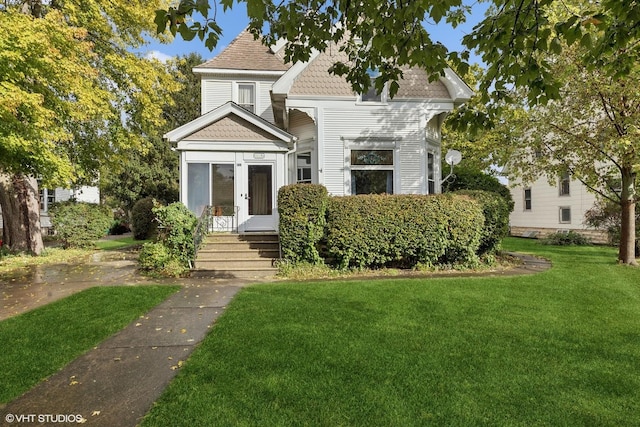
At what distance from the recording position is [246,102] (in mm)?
15453

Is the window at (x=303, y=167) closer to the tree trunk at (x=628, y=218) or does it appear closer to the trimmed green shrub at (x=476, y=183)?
the trimmed green shrub at (x=476, y=183)

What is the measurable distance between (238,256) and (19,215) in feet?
30.3

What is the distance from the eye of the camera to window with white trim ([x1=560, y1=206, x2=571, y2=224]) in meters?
18.7

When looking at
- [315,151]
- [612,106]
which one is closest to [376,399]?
[315,151]

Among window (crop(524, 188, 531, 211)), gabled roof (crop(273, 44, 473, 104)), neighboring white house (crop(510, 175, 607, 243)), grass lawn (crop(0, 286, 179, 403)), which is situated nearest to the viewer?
grass lawn (crop(0, 286, 179, 403))

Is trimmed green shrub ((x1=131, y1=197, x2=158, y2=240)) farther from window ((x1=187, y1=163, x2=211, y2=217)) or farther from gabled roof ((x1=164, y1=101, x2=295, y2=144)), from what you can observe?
gabled roof ((x1=164, y1=101, x2=295, y2=144))

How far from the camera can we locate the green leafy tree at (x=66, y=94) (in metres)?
8.61

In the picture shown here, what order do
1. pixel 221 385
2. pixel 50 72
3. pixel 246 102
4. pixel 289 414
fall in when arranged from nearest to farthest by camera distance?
pixel 289 414 < pixel 221 385 < pixel 50 72 < pixel 246 102

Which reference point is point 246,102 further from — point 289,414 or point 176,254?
point 289,414

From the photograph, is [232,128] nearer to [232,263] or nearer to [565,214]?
[232,263]

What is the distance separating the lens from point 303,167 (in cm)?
1261

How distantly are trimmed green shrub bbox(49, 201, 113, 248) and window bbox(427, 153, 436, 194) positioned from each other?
13383 mm

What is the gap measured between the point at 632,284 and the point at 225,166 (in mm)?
11244

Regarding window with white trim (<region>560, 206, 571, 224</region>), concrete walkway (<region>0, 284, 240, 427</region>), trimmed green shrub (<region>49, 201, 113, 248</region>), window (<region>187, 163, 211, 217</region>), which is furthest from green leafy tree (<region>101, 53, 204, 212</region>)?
window with white trim (<region>560, 206, 571, 224</region>)
